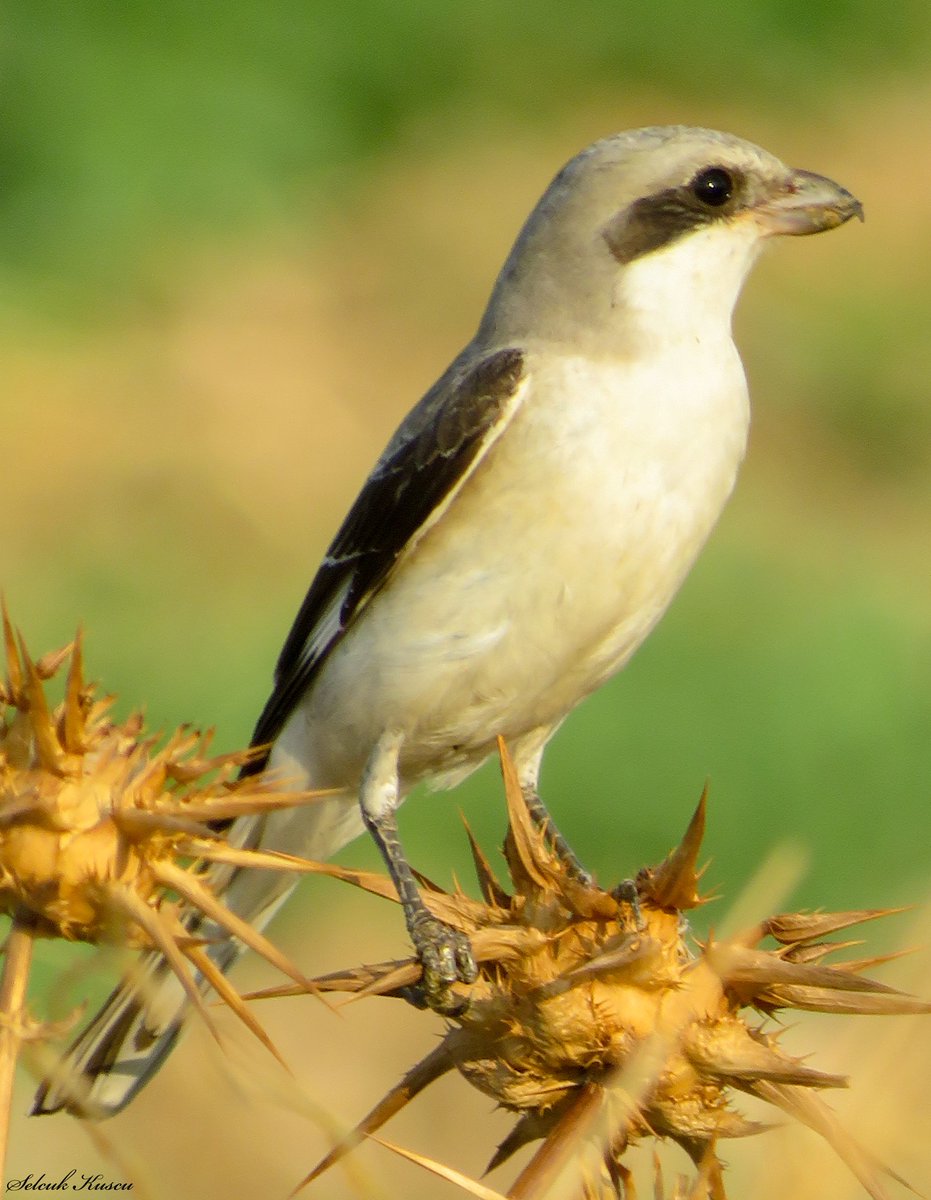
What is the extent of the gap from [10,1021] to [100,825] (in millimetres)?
318

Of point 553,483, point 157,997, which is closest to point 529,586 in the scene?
point 553,483

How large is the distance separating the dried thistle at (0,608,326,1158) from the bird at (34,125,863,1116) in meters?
1.56

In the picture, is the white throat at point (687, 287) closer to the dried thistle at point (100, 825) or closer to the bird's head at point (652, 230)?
the bird's head at point (652, 230)

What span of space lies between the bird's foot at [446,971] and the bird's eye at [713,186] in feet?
5.98

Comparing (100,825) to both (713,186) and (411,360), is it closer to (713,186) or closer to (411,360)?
(713,186)

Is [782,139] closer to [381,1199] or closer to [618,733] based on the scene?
[618,733]

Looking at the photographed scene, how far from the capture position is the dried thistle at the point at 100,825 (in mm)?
2176

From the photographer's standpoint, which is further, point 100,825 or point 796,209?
point 796,209

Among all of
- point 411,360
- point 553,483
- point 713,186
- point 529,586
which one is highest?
point 411,360

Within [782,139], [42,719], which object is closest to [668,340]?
[42,719]

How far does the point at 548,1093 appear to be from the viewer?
8.59 ft

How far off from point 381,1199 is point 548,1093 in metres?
0.75

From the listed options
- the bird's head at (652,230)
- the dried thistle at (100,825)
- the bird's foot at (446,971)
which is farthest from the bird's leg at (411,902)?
the bird's head at (652,230)

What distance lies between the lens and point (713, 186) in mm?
4352
